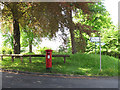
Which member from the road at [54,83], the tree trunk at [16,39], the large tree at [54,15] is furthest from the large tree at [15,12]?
the road at [54,83]

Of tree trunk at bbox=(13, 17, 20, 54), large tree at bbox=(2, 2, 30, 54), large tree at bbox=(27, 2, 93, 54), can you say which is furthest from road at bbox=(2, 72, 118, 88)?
tree trunk at bbox=(13, 17, 20, 54)

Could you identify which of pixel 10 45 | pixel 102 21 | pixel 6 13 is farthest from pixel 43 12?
pixel 10 45

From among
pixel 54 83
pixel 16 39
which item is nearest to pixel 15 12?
pixel 16 39

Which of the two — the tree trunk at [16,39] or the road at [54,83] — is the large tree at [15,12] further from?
the road at [54,83]

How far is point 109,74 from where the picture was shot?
27.4 ft

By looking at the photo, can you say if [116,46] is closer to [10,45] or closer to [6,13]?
[6,13]

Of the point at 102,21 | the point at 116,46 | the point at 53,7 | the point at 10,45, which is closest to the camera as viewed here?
the point at 53,7

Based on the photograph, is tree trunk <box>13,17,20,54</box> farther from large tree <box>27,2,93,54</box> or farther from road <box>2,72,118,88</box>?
road <box>2,72,118,88</box>

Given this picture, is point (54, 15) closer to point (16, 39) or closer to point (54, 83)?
point (54, 83)

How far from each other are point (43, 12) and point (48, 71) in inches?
185

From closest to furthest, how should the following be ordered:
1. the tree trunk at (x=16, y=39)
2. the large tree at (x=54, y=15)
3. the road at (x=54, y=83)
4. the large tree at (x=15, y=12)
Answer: the road at (x=54, y=83) → the large tree at (x=54, y=15) → the large tree at (x=15, y=12) → the tree trunk at (x=16, y=39)

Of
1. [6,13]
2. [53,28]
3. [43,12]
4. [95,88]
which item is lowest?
[95,88]

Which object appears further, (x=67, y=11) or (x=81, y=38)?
(x=81, y=38)

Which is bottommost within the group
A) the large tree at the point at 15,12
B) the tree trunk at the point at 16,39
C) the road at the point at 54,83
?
the road at the point at 54,83
